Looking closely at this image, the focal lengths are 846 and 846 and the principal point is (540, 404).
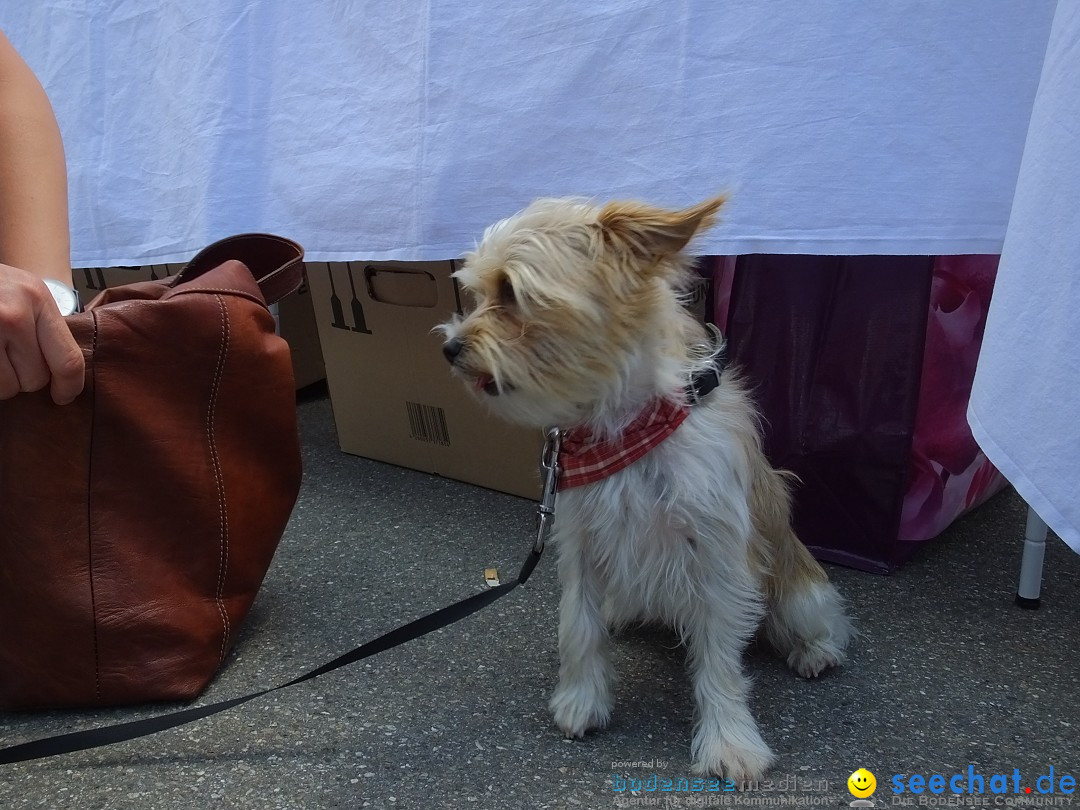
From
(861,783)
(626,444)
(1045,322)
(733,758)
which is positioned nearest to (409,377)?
(626,444)

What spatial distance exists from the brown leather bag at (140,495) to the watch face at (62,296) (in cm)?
3

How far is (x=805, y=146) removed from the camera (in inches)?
64.2

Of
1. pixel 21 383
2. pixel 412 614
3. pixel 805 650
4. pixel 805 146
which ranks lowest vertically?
pixel 412 614

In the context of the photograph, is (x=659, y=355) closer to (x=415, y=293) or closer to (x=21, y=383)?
(x=21, y=383)

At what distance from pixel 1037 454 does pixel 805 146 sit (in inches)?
31.4

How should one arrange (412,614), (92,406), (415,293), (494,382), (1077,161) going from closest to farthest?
(1077,161)
(494,382)
(92,406)
(412,614)
(415,293)

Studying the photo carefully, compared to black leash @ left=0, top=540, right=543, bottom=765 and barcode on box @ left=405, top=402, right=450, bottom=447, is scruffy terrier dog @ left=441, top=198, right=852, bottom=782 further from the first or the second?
barcode on box @ left=405, top=402, right=450, bottom=447

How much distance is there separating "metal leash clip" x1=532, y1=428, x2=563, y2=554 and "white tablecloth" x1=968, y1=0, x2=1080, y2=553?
0.68 meters

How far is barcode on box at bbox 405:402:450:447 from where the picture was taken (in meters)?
2.69

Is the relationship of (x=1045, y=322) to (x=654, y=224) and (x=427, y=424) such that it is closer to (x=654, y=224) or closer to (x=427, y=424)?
(x=654, y=224)

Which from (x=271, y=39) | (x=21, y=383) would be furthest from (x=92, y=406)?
(x=271, y=39)

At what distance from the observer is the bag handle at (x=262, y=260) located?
1.82 metres

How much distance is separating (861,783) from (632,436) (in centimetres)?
71

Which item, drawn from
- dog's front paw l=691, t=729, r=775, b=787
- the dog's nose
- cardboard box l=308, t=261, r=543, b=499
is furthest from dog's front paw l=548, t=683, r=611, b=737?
cardboard box l=308, t=261, r=543, b=499
